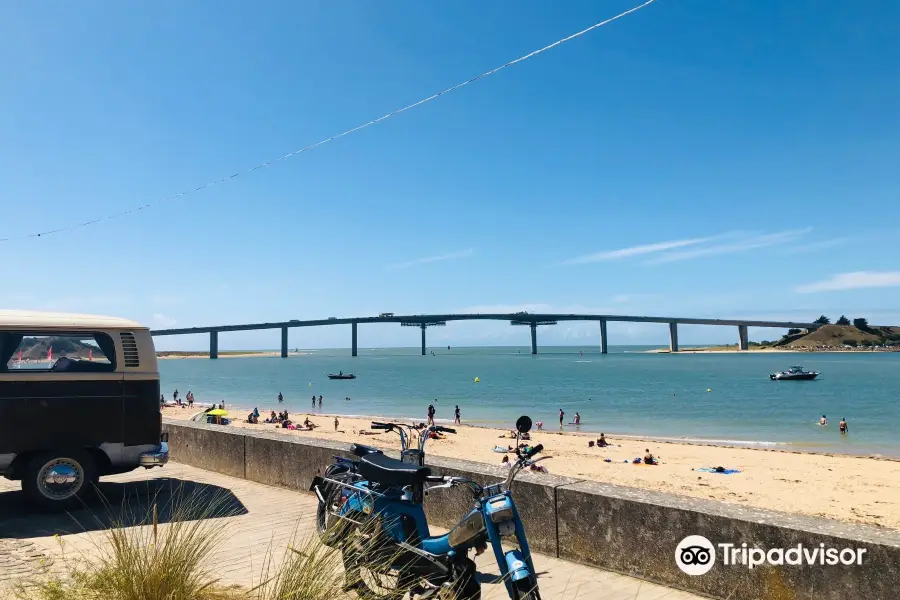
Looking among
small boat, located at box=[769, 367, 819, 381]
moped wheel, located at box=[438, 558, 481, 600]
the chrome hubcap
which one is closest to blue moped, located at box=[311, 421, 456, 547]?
moped wheel, located at box=[438, 558, 481, 600]

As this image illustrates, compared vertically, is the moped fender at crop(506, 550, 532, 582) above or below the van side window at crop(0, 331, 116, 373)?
below

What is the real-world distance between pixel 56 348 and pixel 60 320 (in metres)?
0.32

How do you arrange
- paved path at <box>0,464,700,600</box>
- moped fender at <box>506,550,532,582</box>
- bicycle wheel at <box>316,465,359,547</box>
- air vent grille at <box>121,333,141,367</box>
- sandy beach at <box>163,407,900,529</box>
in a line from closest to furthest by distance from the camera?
moped fender at <box>506,550,532,582</box>, paved path at <box>0,464,700,600</box>, bicycle wheel at <box>316,465,359,547</box>, air vent grille at <box>121,333,141,367</box>, sandy beach at <box>163,407,900,529</box>

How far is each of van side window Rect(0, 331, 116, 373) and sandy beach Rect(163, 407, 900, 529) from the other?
6824mm

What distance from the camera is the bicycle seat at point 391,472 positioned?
421 cm

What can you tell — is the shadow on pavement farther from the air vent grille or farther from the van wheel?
the air vent grille

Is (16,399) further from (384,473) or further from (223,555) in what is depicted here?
(384,473)

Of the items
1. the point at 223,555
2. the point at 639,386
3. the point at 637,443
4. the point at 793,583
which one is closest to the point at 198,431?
the point at 223,555

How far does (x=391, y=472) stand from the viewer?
14.0 ft

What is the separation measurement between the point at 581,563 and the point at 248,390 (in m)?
89.4

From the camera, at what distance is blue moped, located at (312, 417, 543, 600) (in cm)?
362

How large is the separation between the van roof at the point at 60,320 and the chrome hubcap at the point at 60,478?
1.48m

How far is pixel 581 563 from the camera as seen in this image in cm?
514

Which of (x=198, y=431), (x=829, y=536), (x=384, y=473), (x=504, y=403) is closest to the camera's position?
(x=829, y=536)
